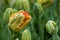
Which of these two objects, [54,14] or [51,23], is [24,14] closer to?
[51,23]

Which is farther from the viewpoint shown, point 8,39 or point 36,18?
point 36,18

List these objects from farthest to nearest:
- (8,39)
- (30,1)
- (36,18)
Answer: (30,1), (36,18), (8,39)

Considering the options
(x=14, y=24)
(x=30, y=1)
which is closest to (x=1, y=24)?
(x=14, y=24)

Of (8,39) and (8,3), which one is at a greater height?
(8,3)

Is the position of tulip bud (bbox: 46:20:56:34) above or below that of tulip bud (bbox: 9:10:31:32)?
below

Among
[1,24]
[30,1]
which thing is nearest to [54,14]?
[30,1]

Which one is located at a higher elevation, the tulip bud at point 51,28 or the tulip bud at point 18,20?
the tulip bud at point 18,20

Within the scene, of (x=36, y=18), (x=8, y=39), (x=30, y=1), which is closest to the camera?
(x=8, y=39)
